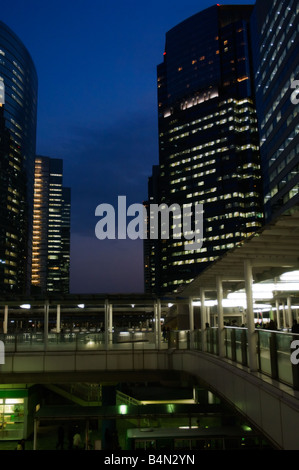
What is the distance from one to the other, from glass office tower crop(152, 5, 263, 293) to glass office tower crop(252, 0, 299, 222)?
52.4 metres

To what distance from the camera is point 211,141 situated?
15162cm

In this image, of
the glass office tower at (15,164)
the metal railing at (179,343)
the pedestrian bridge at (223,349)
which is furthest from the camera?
the glass office tower at (15,164)

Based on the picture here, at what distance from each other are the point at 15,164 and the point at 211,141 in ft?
217

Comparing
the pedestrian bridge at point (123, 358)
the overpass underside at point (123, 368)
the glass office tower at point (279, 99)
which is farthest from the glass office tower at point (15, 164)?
the overpass underside at point (123, 368)

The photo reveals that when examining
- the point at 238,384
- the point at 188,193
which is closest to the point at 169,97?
the point at 188,193

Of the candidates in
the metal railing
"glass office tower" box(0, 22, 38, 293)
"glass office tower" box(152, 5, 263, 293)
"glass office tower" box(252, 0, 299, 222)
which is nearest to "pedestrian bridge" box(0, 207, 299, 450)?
the metal railing

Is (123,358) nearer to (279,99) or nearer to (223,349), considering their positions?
(223,349)

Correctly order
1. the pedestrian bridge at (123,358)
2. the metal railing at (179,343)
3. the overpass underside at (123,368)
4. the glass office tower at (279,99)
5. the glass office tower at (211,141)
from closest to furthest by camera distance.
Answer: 1. the metal railing at (179,343)
2. the pedestrian bridge at (123,358)
3. the overpass underside at (123,368)
4. the glass office tower at (279,99)
5. the glass office tower at (211,141)

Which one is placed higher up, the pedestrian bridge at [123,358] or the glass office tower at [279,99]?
the glass office tower at [279,99]

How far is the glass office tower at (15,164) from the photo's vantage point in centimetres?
14350

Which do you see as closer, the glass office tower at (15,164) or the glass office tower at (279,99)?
the glass office tower at (279,99)

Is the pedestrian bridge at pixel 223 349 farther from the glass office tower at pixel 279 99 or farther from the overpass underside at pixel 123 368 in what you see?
the glass office tower at pixel 279 99

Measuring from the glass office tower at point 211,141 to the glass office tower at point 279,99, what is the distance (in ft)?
172

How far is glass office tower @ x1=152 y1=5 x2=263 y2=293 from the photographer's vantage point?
141375 mm
